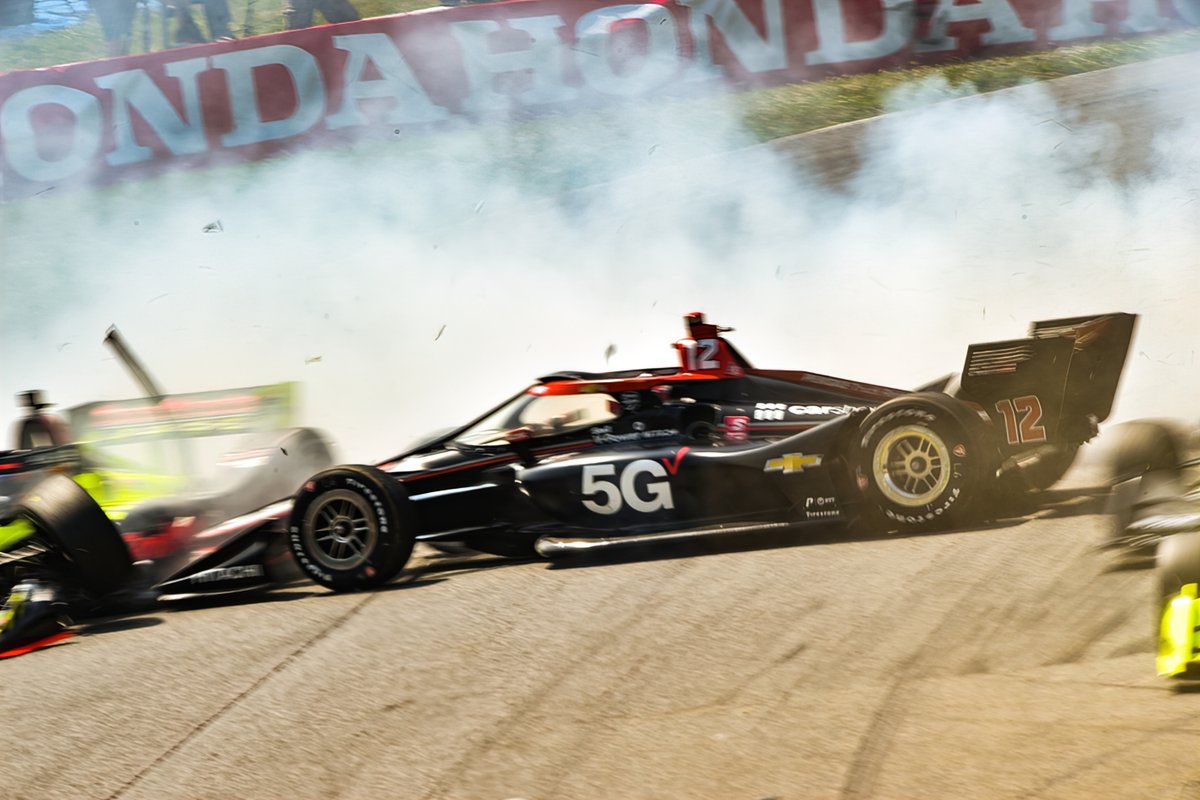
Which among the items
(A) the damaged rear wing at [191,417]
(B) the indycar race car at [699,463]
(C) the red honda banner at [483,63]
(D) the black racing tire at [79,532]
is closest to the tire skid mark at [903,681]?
(B) the indycar race car at [699,463]

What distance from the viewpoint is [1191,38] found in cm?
1177

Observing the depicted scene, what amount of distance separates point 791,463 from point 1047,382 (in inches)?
51.4

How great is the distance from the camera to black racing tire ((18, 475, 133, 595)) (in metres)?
6.61

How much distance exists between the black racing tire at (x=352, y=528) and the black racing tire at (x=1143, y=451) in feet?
11.3

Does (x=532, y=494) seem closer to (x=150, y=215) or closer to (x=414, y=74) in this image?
(x=414, y=74)

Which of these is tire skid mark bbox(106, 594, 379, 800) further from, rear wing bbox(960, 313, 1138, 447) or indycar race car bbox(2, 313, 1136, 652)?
rear wing bbox(960, 313, 1138, 447)

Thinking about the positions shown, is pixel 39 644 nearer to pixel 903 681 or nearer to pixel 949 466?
pixel 903 681

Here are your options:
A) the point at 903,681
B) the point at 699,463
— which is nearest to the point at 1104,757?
the point at 903,681

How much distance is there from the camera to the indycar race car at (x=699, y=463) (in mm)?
6082

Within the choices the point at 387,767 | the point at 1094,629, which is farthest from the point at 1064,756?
the point at 387,767

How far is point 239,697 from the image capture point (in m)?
5.14

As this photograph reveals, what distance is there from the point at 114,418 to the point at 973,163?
7.47 metres

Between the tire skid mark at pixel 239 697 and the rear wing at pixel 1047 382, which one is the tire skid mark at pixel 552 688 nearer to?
the tire skid mark at pixel 239 697

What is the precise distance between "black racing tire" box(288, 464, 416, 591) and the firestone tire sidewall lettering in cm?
230
